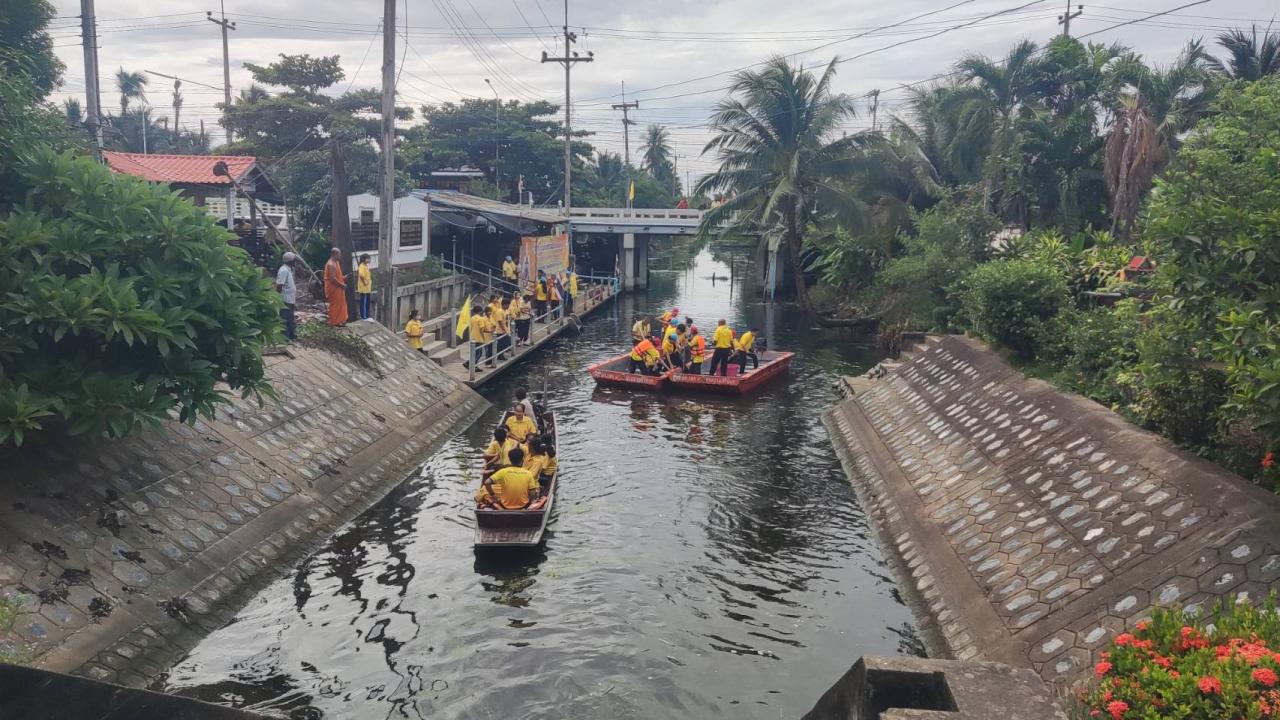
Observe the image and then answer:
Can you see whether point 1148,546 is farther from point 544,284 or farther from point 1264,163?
point 544,284

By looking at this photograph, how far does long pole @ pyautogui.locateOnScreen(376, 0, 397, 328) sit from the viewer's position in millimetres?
19938

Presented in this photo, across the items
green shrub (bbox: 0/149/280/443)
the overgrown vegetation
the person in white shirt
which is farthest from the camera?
the overgrown vegetation

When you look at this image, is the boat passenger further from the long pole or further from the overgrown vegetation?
the overgrown vegetation

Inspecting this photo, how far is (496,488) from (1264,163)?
996 centimetres

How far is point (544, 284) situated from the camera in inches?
1385

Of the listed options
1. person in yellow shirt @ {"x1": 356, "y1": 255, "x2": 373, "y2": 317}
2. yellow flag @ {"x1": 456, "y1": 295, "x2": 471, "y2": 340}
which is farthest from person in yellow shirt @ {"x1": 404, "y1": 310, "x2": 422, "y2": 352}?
yellow flag @ {"x1": 456, "y1": 295, "x2": 471, "y2": 340}

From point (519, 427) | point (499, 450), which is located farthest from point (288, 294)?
point (499, 450)

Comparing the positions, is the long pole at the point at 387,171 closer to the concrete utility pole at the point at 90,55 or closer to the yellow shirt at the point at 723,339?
the concrete utility pole at the point at 90,55

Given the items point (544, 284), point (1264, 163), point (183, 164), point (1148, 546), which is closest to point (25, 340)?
point (1148, 546)

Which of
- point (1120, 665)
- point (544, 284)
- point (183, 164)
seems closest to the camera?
point (1120, 665)

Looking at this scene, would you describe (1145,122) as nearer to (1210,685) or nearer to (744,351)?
(744,351)

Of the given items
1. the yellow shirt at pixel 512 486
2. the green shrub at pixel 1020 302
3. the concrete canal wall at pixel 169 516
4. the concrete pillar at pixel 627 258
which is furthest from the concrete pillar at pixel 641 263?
the yellow shirt at pixel 512 486

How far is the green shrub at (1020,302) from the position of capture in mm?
16688

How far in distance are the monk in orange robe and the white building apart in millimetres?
10573
